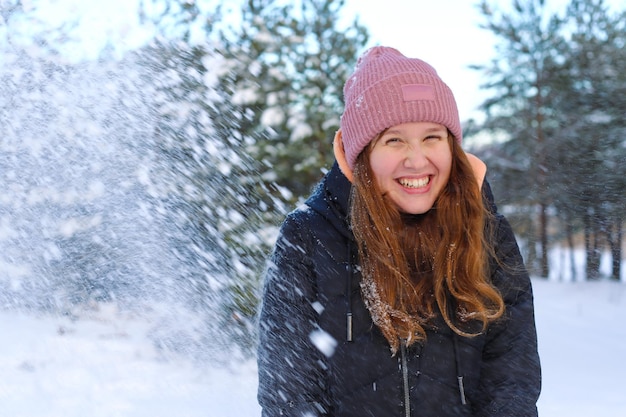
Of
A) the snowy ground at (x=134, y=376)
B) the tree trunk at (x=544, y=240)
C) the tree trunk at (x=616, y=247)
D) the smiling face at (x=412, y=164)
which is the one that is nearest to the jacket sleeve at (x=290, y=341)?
the smiling face at (x=412, y=164)

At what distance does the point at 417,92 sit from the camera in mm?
1668

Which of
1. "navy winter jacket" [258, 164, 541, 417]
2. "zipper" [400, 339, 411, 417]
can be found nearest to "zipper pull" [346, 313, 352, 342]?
"navy winter jacket" [258, 164, 541, 417]

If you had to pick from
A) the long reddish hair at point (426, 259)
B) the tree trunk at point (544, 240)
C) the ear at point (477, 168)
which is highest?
the tree trunk at point (544, 240)

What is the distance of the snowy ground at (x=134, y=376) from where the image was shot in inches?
138

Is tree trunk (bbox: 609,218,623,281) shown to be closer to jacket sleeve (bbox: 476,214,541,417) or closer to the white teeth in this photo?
jacket sleeve (bbox: 476,214,541,417)

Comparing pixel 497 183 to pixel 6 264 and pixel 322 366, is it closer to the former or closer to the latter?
pixel 6 264

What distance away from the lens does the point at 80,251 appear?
21.0 ft

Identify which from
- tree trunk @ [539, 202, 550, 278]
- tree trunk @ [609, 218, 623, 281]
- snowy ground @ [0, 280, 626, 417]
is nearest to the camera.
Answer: snowy ground @ [0, 280, 626, 417]

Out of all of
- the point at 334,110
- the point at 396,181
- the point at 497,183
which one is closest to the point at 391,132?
the point at 396,181

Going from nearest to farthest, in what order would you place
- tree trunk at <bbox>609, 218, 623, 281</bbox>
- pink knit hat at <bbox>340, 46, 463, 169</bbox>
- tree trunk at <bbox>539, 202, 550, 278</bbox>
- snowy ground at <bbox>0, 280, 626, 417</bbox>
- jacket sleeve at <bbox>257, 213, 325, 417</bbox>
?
1. jacket sleeve at <bbox>257, 213, 325, 417</bbox>
2. pink knit hat at <bbox>340, 46, 463, 169</bbox>
3. snowy ground at <bbox>0, 280, 626, 417</bbox>
4. tree trunk at <bbox>609, 218, 623, 281</bbox>
5. tree trunk at <bbox>539, 202, 550, 278</bbox>

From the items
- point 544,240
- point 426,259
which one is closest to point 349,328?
point 426,259

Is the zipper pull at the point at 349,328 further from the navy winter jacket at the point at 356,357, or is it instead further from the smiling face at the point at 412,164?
the smiling face at the point at 412,164

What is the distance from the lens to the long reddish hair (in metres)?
1.56

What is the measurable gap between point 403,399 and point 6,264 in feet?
18.4
